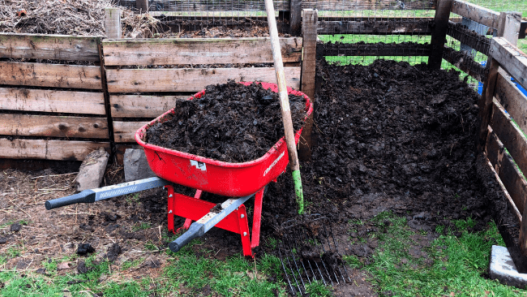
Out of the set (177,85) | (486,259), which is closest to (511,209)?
(486,259)

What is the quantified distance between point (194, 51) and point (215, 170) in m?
1.59

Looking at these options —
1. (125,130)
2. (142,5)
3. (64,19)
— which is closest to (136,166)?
(125,130)

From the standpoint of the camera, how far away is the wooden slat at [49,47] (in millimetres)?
4016

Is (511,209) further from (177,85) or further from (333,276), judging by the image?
(177,85)

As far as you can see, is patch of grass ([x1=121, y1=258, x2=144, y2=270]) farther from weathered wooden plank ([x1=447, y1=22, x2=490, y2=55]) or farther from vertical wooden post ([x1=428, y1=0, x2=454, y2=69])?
vertical wooden post ([x1=428, y1=0, x2=454, y2=69])

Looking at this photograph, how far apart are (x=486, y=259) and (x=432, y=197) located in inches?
33.2

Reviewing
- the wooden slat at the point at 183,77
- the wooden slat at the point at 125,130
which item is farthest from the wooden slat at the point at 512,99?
the wooden slat at the point at 125,130

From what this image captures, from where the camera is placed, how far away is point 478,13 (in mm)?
4539

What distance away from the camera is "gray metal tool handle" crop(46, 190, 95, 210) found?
2.56 m

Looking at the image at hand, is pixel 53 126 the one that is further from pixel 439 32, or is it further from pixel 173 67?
pixel 439 32

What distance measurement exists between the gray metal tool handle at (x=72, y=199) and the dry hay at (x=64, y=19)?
7.13 ft

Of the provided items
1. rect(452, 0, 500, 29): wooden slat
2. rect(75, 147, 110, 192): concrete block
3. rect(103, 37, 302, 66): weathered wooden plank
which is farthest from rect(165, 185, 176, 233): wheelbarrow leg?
rect(452, 0, 500, 29): wooden slat

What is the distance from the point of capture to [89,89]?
13.7 feet

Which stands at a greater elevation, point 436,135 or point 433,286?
point 436,135
